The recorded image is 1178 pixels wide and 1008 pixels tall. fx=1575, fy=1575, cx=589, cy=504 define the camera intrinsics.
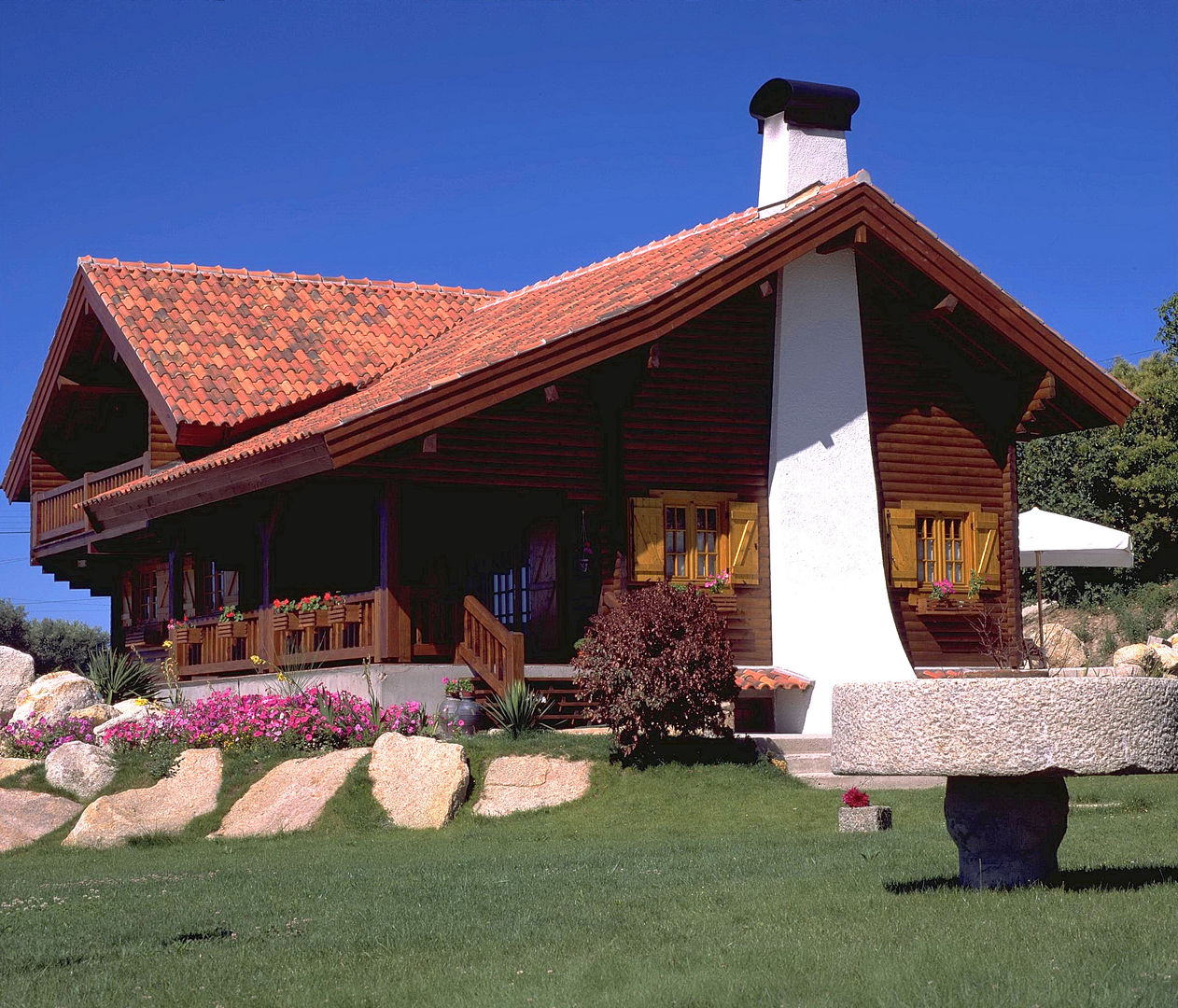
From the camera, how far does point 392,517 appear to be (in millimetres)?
18625

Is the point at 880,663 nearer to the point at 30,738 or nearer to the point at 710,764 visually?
the point at 710,764

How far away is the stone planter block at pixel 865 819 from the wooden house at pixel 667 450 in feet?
19.7

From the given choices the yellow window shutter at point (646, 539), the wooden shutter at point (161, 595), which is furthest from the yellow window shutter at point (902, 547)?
the wooden shutter at point (161, 595)

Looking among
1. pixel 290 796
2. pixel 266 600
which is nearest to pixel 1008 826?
pixel 290 796

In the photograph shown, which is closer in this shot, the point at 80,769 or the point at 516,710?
the point at 80,769

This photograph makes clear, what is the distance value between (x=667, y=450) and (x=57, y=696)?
9.07m

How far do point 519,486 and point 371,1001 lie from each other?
41.7ft

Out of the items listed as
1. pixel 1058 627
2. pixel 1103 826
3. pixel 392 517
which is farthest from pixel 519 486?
pixel 1058 627

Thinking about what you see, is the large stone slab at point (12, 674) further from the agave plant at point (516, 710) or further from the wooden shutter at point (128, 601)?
the agave plant at point (516, 710)

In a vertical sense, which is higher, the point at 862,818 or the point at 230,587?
the point at 230,587

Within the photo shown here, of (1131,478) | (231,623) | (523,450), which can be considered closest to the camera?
(523,450)

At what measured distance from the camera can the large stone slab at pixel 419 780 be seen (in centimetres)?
1480

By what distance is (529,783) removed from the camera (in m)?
15.5

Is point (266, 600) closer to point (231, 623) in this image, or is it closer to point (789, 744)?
point (231, 623)
